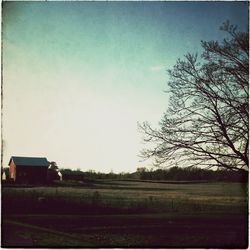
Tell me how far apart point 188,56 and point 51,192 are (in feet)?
13.5

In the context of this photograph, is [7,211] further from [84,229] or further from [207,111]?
[207,111]

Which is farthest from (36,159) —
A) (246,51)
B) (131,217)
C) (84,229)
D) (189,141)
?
(246,51)

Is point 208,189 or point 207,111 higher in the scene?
point 207,111

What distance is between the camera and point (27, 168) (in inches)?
299

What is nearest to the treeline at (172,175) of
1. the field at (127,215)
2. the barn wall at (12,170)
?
the field at (127,215)

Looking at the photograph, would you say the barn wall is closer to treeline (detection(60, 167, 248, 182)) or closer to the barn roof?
the barn roof

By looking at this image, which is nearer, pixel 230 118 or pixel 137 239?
pixel 137 239

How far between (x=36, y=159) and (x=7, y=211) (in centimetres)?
118

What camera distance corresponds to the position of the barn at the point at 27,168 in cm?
753

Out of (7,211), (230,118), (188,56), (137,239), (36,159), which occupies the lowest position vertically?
(137,239)

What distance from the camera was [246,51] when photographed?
7824 mm

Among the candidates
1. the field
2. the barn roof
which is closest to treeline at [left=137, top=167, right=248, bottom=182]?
the field

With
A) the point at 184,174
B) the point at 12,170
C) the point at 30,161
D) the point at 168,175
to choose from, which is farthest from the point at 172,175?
the point at 12,170

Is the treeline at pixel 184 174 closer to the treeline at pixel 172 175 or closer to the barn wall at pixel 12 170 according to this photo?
the treeline at pixel 172 175
